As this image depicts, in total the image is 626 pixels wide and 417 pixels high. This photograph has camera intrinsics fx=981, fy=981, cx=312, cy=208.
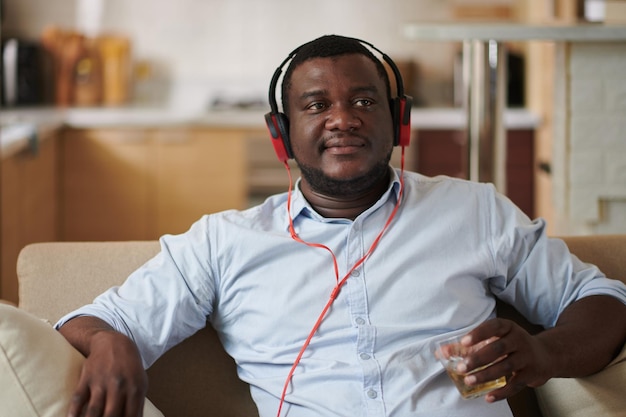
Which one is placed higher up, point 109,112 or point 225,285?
point 109,112

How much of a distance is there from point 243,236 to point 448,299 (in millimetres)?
387

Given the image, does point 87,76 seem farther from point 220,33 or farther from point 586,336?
point 586,336

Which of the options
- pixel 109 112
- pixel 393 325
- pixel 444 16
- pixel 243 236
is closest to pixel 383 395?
pixel 393 325

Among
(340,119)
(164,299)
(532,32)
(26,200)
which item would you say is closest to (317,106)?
(340,119)

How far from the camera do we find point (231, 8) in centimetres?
582

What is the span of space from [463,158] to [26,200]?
2.16 meters

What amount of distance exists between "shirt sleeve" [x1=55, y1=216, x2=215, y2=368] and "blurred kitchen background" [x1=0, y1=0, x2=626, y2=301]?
5.56ft

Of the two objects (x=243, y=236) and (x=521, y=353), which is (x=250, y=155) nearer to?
(x=243, y=236)

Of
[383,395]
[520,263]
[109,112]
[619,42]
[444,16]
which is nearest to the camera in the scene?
[383,395]

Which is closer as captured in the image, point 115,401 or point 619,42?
point 115,401

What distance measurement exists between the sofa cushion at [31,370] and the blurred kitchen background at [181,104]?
2050 mm

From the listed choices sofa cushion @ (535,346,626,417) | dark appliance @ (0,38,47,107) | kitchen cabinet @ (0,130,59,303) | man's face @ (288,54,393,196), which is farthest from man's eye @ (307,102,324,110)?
dark appliance @ (0,38,47,107)

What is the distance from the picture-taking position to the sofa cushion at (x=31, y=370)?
1.44 metres

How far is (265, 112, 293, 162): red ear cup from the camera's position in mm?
1878
